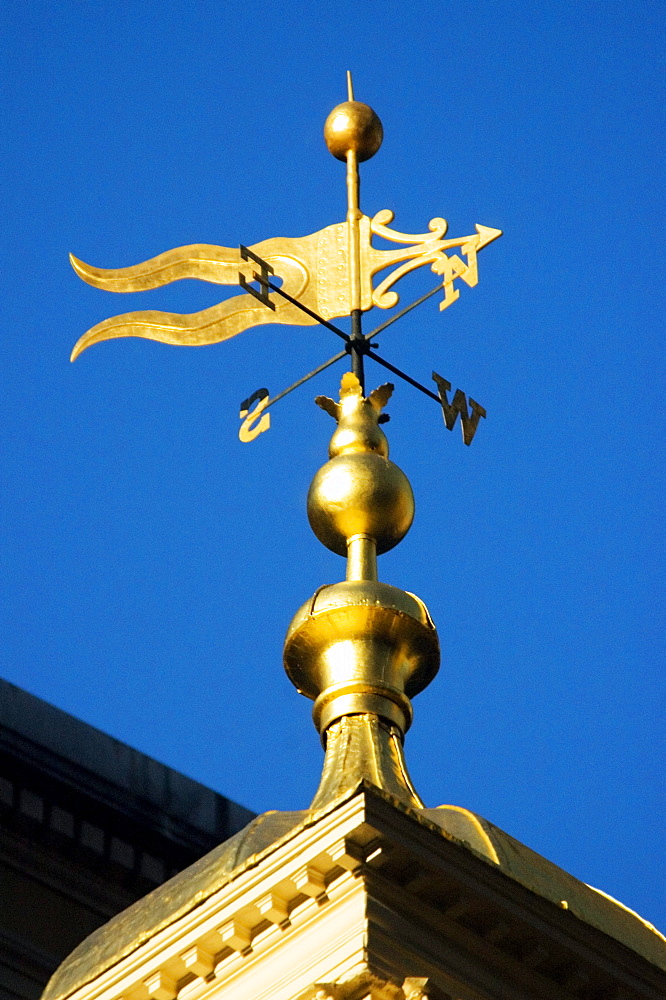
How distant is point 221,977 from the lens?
1742 centimetres

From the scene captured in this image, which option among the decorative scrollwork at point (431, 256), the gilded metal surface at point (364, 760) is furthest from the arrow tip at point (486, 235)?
the gilded metal surface at point (364, 760)

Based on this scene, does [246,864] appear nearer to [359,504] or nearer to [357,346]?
[359,504]

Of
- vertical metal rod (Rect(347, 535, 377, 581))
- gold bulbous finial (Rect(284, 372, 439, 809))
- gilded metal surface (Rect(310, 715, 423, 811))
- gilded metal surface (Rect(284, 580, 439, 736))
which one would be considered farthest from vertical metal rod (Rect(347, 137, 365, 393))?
gilded metal surface (Rect(310, 715, 423, 811))

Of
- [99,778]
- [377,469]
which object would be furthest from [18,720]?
[377,469]

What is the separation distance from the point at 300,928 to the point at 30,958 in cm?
866

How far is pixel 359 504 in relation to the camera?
20625mm

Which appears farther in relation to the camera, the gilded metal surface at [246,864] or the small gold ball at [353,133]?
the small gold ball at [353,133]

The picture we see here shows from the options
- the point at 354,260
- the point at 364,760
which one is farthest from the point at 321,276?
the point at 364,760

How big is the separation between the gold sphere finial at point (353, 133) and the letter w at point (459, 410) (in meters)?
1.94

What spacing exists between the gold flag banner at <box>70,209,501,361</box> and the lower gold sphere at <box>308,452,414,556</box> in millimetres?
1166

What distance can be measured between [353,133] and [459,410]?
2230 mm

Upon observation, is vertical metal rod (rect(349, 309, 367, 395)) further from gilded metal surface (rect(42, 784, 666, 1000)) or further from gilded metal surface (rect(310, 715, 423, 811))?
gilded metal surface (rect(42, 784, 666, 1000))

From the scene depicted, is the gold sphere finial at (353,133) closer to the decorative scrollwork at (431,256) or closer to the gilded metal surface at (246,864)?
the decorative scrollwork at (431,256)

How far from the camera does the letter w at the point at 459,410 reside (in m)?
21.0
